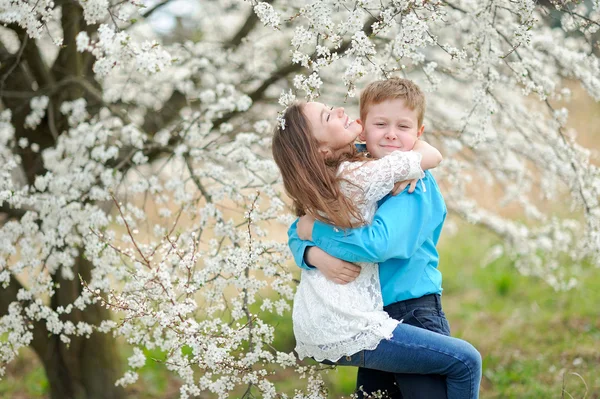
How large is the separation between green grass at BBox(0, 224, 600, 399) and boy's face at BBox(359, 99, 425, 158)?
1.87 metres

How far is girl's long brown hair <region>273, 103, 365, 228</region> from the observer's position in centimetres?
211

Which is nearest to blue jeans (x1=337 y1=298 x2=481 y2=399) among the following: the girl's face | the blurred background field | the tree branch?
the girl's face

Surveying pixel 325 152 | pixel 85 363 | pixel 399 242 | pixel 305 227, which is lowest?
pixel 85 363

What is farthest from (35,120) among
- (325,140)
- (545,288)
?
(545,288)

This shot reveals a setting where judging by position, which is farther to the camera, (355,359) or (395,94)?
(395,94)

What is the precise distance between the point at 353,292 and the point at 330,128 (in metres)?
0.58

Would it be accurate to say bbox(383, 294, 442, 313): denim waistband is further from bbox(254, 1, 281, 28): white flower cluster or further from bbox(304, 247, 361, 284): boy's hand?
bbox(254, 1, 281, 28): white flower cluster

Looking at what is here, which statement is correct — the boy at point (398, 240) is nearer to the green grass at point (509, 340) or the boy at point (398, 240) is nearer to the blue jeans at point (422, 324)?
the blue jeans at point (422, 324)

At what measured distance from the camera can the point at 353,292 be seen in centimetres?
215

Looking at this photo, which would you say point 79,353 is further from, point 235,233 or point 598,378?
point 598,378

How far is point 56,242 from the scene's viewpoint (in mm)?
3156

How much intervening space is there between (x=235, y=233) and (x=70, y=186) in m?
1.05

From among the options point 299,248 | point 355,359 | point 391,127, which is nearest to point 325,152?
point 391,127

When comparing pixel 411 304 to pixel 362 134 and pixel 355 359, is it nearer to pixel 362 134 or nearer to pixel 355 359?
pixel 355 359
